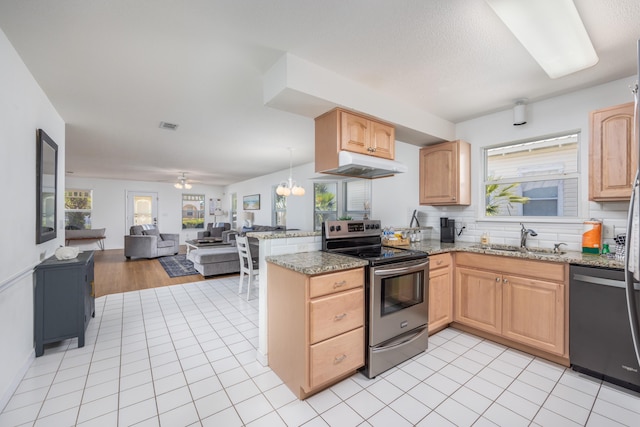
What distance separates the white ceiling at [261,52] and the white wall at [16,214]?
0.24 meters

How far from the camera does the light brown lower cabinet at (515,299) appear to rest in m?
2.19

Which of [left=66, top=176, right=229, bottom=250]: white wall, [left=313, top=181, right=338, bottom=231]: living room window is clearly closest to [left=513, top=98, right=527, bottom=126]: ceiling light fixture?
[left=313, top=181, right=338, bottom=231]: living room window

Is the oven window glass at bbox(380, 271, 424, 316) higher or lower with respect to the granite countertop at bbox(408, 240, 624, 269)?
lower

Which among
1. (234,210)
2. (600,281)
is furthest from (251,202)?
(600,281)

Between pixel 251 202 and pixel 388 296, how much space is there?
785cm

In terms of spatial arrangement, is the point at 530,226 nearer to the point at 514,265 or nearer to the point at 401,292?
the point at 514,265

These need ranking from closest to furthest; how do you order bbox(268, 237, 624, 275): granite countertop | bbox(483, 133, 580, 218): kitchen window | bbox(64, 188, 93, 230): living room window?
bbox(268, 237, 624, 275): granite countertop → bbox(483, 133, 580, 218): kitchen window → bbox(64, 188, 93, 230): living room window

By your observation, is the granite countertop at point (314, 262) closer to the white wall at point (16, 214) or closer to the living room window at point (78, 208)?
the white wall at point (16, 214)

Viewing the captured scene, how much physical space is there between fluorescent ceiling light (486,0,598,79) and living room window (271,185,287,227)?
6.56 meters

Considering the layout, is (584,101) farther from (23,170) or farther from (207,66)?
(23,170)

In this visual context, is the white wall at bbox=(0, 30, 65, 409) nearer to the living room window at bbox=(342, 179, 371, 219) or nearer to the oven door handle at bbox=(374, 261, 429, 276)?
the oven door handle at bbox=(374, 261, 429, 276)

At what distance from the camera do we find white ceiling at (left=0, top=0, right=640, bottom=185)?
5.21 feet

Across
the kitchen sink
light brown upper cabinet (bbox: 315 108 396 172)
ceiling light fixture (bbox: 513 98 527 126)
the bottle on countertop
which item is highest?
ceiling light fixture (bbox: 513 98 527 126)

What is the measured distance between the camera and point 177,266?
6.23 m
